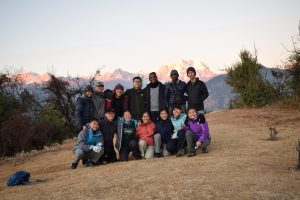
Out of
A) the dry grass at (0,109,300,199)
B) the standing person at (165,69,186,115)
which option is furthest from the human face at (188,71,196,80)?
the dry grass at (0,109,300,199)

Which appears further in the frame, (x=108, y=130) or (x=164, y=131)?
(x=164, y=131)

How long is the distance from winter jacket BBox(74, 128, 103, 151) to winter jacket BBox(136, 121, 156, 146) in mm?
946

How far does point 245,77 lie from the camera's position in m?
26.7

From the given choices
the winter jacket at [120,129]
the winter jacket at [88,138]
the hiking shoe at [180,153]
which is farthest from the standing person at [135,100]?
the hiking shoe at [180,153]

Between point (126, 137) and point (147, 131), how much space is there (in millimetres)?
524

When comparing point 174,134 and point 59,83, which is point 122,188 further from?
point 59,83

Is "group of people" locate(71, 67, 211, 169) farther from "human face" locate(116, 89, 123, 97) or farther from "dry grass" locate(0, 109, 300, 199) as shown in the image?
"dry grass" locate(0, 109, 300, 199)

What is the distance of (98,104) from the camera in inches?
351

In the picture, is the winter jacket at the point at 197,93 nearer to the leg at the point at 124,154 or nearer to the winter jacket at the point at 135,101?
the winter jacket at the point at 135,101

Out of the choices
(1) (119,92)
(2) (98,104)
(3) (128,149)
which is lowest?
(3) (128,149)

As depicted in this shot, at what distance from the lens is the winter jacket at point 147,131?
8883 mm

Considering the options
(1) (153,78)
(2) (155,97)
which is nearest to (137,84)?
(1) (153,78)

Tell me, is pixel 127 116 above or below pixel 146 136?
above

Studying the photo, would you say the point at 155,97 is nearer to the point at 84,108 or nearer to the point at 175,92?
the point at 175,92
